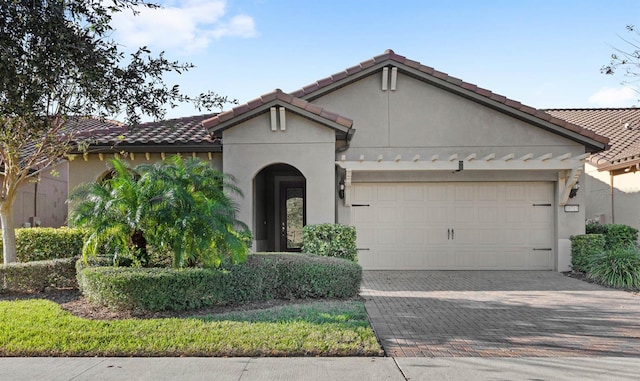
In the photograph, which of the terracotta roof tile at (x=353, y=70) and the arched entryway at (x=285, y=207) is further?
the arched entryway at (x=285, y=207)

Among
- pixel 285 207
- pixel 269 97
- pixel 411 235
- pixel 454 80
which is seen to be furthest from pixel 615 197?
pixel 269 97

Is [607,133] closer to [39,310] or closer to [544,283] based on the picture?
[544,283]

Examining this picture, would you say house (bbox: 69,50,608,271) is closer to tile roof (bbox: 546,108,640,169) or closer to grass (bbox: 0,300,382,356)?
tile roof (bbox: 546,108,640,169)

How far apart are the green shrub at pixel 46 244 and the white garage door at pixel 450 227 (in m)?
7.02

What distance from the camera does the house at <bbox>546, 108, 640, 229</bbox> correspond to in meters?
15.2

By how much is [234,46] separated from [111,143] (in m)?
4.52

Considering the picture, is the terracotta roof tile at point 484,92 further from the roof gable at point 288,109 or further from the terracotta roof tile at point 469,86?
the roof gable at point 288,109

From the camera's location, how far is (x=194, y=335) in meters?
6.62

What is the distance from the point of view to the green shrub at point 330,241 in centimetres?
1153

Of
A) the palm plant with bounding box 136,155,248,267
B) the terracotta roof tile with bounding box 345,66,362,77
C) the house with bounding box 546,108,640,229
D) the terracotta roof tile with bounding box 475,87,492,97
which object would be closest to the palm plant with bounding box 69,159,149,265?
the palm plant with bounding box 136,155,248,267

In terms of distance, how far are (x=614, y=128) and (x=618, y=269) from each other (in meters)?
8.91

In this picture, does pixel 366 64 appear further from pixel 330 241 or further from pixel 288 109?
pixel 330 241

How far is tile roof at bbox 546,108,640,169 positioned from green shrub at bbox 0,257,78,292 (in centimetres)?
1388

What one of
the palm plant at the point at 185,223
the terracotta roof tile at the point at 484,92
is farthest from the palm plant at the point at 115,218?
the terracotta roof tile at the point at 484,92
